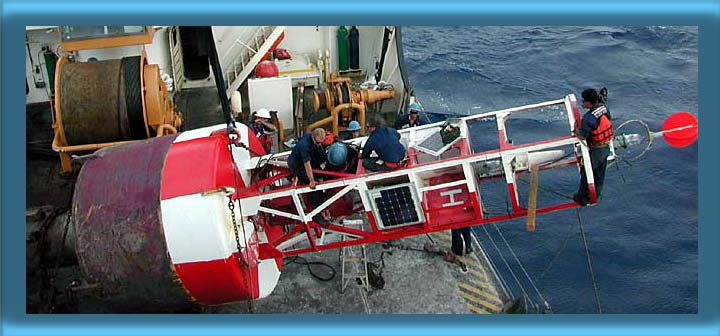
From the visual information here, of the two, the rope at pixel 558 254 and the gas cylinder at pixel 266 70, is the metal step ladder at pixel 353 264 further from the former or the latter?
the rope at pixel 558 254

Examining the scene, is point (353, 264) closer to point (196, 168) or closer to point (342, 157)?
point (342, 157)

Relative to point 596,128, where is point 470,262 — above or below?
below

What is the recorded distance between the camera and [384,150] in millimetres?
8914

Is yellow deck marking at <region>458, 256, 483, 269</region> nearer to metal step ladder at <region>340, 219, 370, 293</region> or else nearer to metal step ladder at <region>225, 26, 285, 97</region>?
metal step ladder at <region>340, 219, 370, 293</region>

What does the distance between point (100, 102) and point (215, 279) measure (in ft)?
15.9

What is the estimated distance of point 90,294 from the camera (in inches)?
377

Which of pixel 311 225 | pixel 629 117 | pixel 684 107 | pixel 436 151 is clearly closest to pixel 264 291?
pixel 311 225

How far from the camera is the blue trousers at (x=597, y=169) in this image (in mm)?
8555

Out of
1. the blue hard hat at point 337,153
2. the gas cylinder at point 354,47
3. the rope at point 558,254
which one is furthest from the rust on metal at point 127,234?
the rope at point 558,254

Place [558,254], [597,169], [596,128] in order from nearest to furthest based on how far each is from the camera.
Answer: [596,128] → [597,169] → [558,254]

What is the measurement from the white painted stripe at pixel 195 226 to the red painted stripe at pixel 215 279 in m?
0.15

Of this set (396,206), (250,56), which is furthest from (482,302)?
(250,56)

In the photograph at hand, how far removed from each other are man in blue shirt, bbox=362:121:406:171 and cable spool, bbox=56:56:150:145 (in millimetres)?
5116

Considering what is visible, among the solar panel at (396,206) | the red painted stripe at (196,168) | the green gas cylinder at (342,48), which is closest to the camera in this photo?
the red painted stripe at (196,168)
